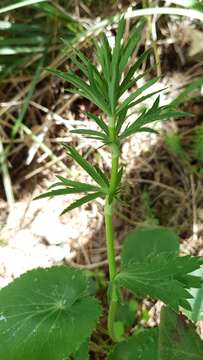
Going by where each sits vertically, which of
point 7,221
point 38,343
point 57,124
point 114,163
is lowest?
point 38,343

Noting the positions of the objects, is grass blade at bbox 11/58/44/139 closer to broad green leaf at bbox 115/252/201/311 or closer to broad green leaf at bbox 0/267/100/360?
broad green leaf at bbox 0/267/100/360

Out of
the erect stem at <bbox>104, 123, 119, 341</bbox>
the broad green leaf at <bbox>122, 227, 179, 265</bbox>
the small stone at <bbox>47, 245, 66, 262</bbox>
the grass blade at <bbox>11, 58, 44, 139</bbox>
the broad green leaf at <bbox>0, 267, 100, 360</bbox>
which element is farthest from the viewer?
the grass blade at <bbox>11, 58, 44, 139</bbox>

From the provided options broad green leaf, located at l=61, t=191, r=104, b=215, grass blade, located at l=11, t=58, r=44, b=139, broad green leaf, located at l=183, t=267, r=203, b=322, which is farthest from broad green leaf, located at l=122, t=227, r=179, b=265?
grass blade, located at l=11, t=58, r=44, b=139

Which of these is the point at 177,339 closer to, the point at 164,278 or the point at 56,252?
the point at 164,278

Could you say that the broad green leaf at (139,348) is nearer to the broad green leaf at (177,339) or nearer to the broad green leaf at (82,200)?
the broad green leaf at (177,339)

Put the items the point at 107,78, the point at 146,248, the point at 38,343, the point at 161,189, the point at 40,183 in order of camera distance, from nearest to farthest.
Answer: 1. the point at 107,78
2. the point at 38,343
3. the point at 146,248
4. the point at 161,189
5. the point at 40,183

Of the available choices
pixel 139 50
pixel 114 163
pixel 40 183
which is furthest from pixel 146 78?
pixel 114 163

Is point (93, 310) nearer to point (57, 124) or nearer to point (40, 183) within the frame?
point (40, 183)
